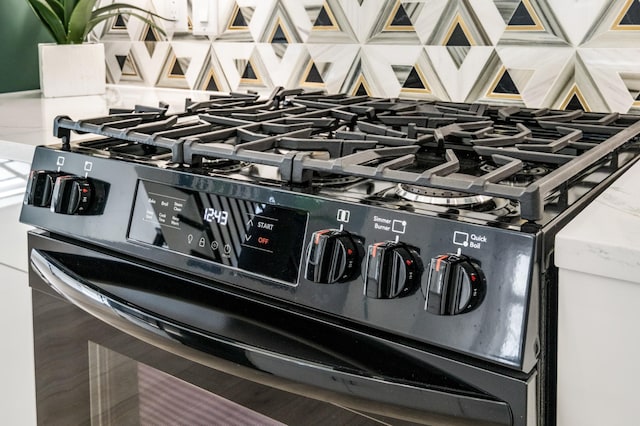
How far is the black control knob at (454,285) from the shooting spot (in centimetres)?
61

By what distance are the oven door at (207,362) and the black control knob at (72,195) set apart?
65mm

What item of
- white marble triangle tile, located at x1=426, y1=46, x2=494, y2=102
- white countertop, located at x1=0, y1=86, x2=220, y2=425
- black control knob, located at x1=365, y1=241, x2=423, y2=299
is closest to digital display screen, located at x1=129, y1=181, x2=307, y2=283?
black control knob, located at x1=365, y1=241, x2=423, y2=299

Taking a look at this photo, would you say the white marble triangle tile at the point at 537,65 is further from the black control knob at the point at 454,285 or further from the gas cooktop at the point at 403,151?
the black control knob at the point at 454,285

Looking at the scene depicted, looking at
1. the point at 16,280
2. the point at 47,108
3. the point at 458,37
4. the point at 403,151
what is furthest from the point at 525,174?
the point at 47,108

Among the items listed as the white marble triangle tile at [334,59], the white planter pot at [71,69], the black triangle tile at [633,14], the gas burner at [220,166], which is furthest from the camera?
the white planter pot at [71,69]

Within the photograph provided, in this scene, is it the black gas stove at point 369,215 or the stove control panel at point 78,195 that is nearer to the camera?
the black gas stove at point 369,215

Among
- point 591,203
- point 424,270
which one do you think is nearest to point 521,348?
point 424,270

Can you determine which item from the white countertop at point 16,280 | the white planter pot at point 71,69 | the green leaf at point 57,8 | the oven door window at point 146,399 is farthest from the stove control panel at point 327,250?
the green leaf at point 57,8

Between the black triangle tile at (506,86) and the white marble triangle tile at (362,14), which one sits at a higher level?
the white marble triangle tile at (362,14)

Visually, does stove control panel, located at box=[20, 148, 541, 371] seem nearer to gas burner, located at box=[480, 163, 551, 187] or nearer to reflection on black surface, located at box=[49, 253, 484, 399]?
reflection on black surface, located at box=[49, 253, 484, 399]

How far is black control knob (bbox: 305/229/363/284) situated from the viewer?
2.23 ft

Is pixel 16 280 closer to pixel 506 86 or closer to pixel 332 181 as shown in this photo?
pixel 332 181

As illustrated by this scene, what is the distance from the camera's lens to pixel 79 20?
186 centimetres

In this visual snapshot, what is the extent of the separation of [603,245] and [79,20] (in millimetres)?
1657
